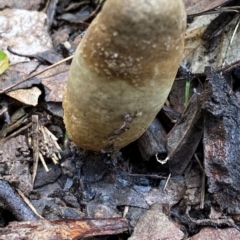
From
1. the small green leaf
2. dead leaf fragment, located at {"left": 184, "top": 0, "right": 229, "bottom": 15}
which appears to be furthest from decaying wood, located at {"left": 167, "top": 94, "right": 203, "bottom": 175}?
the small green leaf

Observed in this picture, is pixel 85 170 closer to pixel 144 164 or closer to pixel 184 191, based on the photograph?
pixel 144 164

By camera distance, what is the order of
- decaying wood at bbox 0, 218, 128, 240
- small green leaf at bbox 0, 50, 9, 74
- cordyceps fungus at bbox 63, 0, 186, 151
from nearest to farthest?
cordyceps fungus at bbox 63, 0, 186, 151, decaying wood at bbox 0, 218, 128, 240, small green leaf at bbox 0, 50, 9, 74

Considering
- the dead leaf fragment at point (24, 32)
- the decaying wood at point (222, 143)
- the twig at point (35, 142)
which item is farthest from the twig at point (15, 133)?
the decaying wood at point (222, 143)

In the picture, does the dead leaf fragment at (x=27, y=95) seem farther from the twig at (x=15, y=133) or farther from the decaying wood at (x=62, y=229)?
the decaying wood at (x=62, y=229)

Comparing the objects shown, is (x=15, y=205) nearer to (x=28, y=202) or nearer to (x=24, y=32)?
(x=28, y=202)

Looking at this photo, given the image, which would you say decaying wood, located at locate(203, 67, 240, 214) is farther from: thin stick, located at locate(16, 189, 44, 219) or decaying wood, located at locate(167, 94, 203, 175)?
thin stick, located at locate(16, 189, 44, 219)

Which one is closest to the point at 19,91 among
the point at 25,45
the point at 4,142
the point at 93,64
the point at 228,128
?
the point at 4,142
